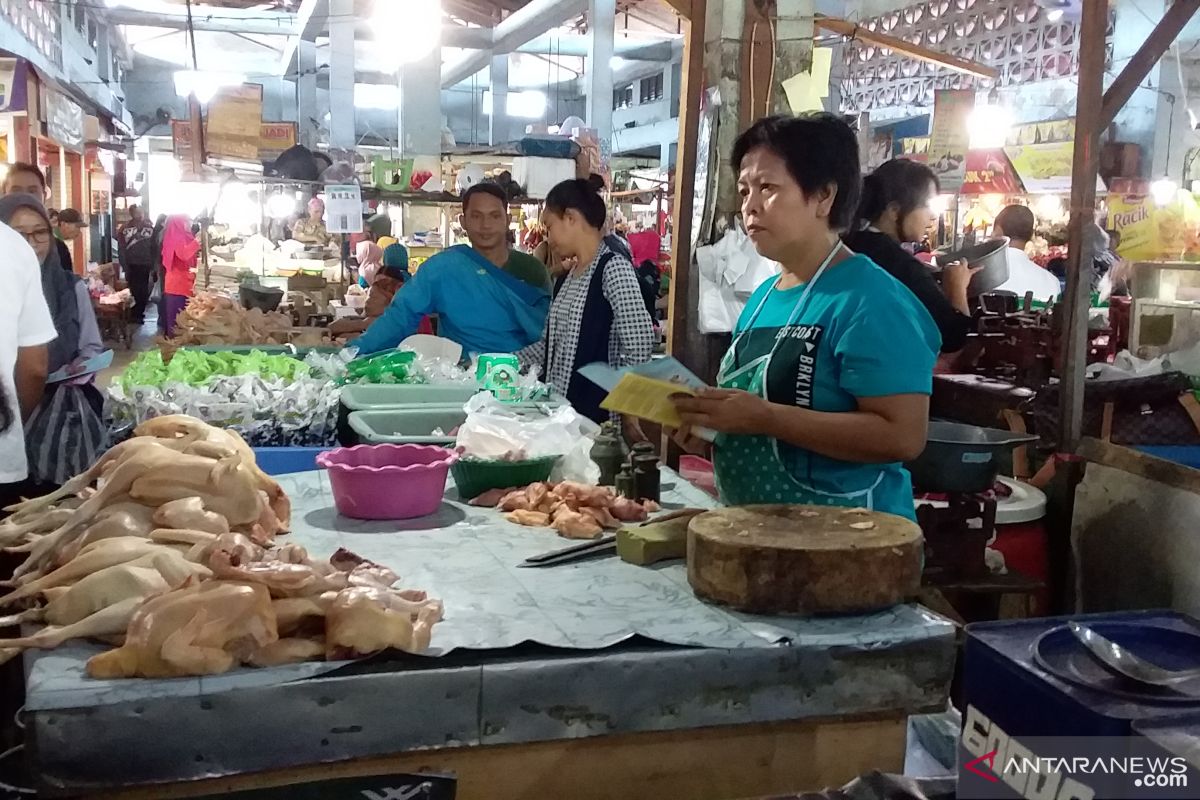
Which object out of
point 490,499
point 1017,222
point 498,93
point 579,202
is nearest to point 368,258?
point 1017,222

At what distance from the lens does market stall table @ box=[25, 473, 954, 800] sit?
1446mm

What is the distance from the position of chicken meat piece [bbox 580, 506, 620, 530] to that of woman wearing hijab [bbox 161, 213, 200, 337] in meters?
11.1

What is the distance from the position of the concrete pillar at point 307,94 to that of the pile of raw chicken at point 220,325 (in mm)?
15399

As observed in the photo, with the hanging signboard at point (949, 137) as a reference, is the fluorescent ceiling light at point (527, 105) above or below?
above

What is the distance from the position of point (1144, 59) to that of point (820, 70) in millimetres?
1244

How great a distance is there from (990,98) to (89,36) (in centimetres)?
1729

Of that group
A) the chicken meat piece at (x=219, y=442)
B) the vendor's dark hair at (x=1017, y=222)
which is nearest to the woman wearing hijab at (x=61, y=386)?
the chicken meat piece at (x=219, y=442)

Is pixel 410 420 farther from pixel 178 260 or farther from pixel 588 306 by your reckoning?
pixel 178 260

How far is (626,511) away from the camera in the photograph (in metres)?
2.34

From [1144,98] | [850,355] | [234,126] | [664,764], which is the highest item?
[1144,98]

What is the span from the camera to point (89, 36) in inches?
830

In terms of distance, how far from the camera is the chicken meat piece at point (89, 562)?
1.73m

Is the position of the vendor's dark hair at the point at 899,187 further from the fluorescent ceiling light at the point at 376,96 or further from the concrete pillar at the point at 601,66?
the fluorescent ceiling light at the point at 376,96

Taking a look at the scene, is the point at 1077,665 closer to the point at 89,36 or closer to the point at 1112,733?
the point at 1112,733
